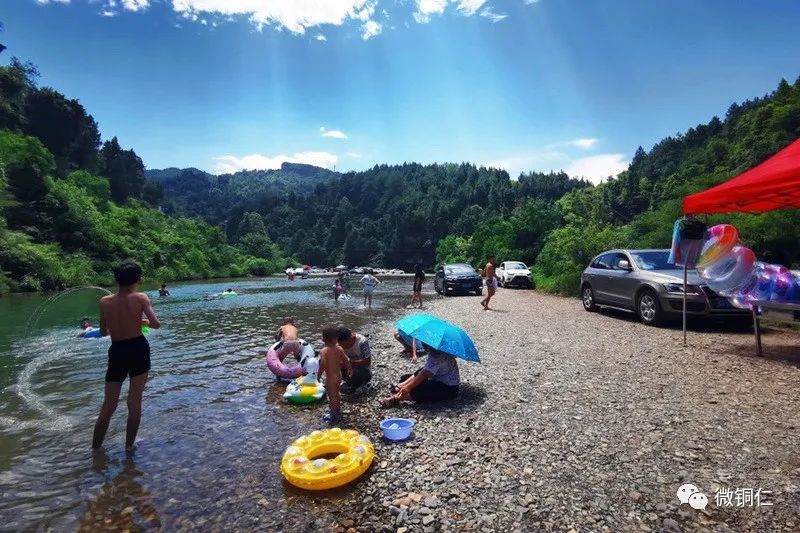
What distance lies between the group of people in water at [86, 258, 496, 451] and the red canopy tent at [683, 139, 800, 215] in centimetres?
595

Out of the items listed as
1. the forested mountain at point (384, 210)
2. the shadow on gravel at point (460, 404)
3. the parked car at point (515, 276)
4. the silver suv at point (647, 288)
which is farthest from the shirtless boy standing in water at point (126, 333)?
the forested mountain at point (384, 210)

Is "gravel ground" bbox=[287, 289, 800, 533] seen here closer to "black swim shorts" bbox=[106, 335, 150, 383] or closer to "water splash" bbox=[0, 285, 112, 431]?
"black swim shorts" bbox=[106, 335, 150, 383]

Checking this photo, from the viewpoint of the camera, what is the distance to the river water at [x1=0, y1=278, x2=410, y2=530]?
4.18 metres

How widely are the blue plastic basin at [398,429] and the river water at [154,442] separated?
1302 millimetres

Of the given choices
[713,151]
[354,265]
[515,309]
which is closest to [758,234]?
[515,309]

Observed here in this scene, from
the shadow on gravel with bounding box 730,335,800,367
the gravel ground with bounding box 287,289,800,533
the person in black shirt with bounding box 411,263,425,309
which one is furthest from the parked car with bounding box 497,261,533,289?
the gravel ground with bounding box 287,289,800,533

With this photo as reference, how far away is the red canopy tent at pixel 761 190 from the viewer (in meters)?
6.96

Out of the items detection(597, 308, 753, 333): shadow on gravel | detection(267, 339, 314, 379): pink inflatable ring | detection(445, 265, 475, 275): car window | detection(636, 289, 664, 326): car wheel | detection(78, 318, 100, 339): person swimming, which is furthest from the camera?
detection(445, 265, 475, 275): car window

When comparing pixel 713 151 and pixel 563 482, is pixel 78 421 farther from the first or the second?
pixel 713 151

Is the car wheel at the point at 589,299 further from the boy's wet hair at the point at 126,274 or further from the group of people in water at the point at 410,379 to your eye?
the boy's wet hair at the point at 126,274

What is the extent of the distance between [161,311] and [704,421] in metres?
21.9

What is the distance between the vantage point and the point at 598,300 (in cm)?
1411

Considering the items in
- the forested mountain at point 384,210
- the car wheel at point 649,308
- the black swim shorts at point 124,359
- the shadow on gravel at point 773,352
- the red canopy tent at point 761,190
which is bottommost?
the shadow on gravel at point 773,352

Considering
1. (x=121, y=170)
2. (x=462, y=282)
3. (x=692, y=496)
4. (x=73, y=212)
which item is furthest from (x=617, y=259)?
(x=121, y=170)
